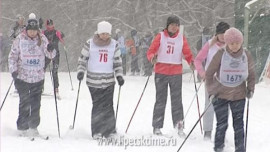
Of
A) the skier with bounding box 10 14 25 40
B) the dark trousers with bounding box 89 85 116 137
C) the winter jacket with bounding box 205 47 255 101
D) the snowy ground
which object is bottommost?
the snowy ground

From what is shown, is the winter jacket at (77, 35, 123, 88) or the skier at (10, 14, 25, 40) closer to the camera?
the winter jacket at (77, 35, 123, 88)

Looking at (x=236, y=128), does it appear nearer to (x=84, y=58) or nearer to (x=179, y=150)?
(x=179, y=150)

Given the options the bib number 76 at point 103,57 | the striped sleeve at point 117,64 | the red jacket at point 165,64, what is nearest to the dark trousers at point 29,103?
the bib number 76 at point 103,57

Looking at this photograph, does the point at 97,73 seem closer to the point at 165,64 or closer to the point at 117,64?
the point at 117,64

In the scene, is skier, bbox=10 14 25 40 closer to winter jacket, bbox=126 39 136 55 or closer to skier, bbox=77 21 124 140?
skier, bbox=77 21 124 140

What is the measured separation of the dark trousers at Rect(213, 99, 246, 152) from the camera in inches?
248

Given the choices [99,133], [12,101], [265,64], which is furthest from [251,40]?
[99,133]

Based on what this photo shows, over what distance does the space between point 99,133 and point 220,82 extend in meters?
2.10

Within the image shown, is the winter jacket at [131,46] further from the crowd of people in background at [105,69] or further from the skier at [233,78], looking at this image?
the skier at [233,78]

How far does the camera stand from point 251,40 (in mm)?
16219

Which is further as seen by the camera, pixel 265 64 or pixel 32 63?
pixel 265 64

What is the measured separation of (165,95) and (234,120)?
63.5 inches

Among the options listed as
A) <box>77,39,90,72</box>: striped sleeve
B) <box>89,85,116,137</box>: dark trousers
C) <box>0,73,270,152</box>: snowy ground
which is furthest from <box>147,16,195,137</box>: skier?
<box>77,39,90,72</box>: striped sleeve

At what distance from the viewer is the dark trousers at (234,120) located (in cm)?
629
